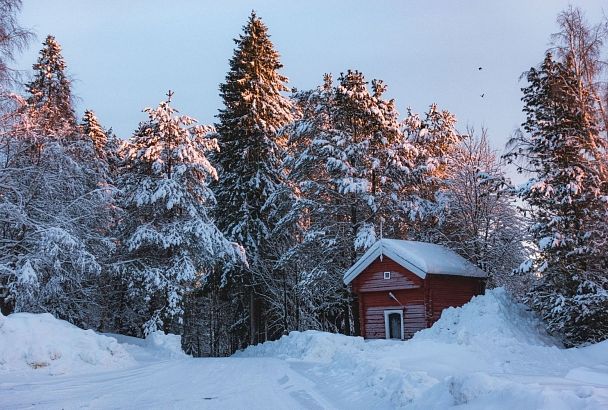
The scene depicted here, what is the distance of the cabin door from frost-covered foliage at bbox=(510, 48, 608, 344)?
581 cm

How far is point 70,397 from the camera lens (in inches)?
350

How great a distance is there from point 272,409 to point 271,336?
1026 inches

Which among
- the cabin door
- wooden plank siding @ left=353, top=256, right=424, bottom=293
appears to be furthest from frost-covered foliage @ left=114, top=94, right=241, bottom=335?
the cabin door

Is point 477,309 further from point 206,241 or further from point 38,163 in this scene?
point 38,163

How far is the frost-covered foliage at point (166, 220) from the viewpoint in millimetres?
23953

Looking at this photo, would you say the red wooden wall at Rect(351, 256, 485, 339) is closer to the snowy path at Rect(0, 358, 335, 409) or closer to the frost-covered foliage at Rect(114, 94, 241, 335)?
the frost-covered foliage at Rect(114, 94, 241, 335)

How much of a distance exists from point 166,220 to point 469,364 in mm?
17057

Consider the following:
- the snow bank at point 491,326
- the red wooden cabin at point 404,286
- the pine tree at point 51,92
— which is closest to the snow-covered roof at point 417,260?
the red wooden cabin at point 404,286

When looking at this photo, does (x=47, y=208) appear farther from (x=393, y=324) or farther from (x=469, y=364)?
(x=469, y=364)

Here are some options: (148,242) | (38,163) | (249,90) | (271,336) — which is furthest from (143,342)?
(249,90)

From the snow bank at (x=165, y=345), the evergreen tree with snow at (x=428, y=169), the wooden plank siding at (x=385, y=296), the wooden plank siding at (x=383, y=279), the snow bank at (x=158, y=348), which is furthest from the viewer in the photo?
the evergreen tree with snow at (x=428, y=169)

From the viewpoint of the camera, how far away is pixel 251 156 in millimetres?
28844

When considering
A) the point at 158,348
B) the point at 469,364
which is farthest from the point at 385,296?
the point at 469,364

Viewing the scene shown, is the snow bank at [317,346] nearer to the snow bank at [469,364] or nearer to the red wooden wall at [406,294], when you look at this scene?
the snow bank at [469,364]
